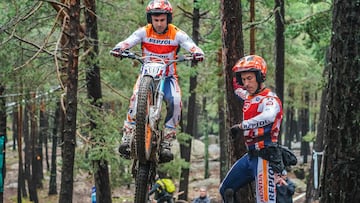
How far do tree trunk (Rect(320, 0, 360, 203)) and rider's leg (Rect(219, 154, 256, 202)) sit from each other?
1.54 meters

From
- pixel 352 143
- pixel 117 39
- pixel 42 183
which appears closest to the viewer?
pixel 352 143

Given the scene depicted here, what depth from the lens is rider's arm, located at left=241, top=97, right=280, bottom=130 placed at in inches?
218

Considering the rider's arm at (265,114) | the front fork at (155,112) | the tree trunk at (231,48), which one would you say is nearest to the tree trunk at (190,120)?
the tree trunk at (231,48)

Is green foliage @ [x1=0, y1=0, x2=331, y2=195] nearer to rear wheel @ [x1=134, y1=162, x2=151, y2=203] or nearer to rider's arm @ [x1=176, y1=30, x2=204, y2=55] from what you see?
rider's arm @ [x1=176, y1=30, x2=204, y2=55]

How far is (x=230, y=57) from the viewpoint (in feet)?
25.4

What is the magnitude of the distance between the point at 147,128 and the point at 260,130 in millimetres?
1433

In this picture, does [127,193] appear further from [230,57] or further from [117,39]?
[230,57]

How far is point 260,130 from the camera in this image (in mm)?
5684

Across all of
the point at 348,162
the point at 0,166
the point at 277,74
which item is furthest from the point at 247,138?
the point at 0,166

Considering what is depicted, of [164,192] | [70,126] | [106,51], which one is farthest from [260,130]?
[106,51]

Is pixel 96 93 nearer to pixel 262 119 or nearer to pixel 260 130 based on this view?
pixel 260 130

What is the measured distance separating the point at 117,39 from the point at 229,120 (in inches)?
263

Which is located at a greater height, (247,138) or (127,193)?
(247,138)

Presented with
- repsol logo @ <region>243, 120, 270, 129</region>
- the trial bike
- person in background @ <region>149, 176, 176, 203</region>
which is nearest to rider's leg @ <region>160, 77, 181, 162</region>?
the trial bike
